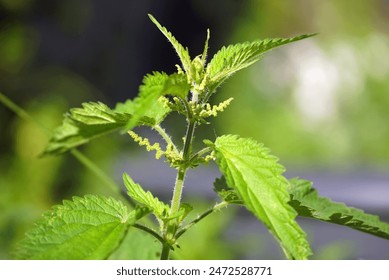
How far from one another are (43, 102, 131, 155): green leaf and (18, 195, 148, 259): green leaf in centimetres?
8

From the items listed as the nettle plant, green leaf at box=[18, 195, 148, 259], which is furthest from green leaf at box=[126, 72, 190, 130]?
green leaf at box=[18, 195, 148, 259]

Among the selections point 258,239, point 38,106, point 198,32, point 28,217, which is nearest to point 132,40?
point 198,32

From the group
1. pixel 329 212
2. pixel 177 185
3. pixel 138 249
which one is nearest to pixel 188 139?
pixel 177 185

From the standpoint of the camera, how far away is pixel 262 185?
1.85 feet

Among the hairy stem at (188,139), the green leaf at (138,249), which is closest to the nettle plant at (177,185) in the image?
the hairy stem at (188,139)

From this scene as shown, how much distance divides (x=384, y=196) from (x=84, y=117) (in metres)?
1.89

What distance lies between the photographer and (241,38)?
3.01 metres

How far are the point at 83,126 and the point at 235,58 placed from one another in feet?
0.51

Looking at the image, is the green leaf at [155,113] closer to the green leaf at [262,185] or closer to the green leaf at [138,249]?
the green leaf at [262,185]

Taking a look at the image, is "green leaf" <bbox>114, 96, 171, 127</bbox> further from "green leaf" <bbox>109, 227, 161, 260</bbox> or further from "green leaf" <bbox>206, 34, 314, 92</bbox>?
"green leaf" <bbox>109, 227, 161, 260</bbox>

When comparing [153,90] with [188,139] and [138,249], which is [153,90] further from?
[138,249]

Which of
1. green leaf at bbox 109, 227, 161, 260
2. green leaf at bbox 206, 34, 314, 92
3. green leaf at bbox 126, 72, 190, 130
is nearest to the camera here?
green leaf at bbox 126, 72, 190, 130

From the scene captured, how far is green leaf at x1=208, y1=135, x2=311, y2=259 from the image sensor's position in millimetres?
539
